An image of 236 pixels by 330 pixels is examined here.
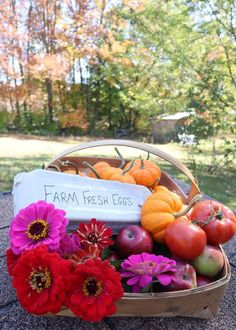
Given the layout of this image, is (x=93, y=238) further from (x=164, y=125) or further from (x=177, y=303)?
(x=164, y=125)

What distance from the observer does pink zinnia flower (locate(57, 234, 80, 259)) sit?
32.0 inches

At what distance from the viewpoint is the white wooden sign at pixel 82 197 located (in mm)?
968

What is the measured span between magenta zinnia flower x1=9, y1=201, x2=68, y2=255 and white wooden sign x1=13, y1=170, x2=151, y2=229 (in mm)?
101

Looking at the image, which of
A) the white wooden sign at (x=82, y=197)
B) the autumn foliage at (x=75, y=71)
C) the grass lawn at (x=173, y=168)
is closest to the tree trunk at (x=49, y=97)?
the autumn foliage at (x=75, y=71)

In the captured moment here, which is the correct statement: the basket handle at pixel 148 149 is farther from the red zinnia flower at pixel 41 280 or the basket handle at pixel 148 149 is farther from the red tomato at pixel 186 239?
the red zinnia flower at pixel 41 280

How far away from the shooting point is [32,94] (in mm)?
9305

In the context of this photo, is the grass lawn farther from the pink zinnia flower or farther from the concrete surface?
the pink zinnia flower

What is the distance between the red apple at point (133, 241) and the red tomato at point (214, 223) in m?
0.14

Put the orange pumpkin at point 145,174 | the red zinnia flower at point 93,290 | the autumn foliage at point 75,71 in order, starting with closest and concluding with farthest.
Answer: the red zinnia flower at point 93,290 → the orange pumpkin at point 145,174 → the autumn foliage at point 75,71

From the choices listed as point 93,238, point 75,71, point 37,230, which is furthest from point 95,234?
A: point 75,71

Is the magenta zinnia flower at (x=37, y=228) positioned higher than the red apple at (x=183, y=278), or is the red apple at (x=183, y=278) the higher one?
the magenta zinnia flower at (x=37, y=228)

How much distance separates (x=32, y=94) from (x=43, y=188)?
8753 millimetres

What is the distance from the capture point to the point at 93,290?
0.72m

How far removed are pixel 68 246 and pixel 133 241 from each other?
18 cm
